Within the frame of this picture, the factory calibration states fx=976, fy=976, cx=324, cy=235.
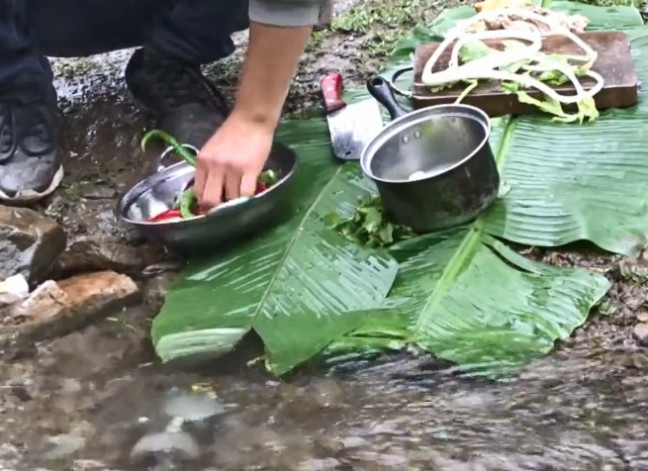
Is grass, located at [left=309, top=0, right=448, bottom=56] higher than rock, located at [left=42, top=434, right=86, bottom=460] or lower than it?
higher

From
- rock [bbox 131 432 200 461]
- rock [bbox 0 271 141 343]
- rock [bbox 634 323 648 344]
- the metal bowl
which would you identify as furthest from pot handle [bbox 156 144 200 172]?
rock [bbox 634 323 648 344]

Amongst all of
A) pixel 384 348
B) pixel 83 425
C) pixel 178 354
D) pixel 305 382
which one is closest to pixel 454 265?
pixel 384 348

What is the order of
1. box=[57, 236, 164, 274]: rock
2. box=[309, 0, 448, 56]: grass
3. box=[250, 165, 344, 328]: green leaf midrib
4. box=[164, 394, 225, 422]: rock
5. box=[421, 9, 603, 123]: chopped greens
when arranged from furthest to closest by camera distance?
box=[309, 0, 448, 56]: grass → box=[421, 9, 603, 123]: chopped greens → box=[57, 236, 164, 274]: rock → box=[250, 165, 344, 328]: green leaf midrib → box=[164, 394, 225, 422]: rock

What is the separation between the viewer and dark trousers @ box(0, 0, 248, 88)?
257 centimetres

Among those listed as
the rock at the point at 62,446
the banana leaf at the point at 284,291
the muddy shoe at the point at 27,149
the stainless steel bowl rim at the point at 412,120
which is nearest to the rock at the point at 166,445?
the rock at the point at 62,446

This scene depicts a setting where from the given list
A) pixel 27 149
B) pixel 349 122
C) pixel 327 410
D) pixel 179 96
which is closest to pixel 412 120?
pixel 349 122

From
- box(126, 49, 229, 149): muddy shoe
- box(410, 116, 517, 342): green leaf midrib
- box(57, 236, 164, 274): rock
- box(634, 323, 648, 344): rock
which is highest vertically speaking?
box(126, 49, 229, 149): muddy shoe

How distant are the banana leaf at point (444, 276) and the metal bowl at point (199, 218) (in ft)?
0.17

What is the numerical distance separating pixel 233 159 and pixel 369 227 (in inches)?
15.1

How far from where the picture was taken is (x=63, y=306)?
2.08m

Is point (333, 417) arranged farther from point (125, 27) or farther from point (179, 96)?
point (125, 27)

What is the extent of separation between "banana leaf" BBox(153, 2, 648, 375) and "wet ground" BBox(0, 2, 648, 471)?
53 mm

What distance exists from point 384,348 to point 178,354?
41cm

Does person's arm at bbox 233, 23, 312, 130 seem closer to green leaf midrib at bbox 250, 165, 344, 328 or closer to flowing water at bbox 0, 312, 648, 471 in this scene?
green leaf midrib at bbox 250, 165, 344, 328
